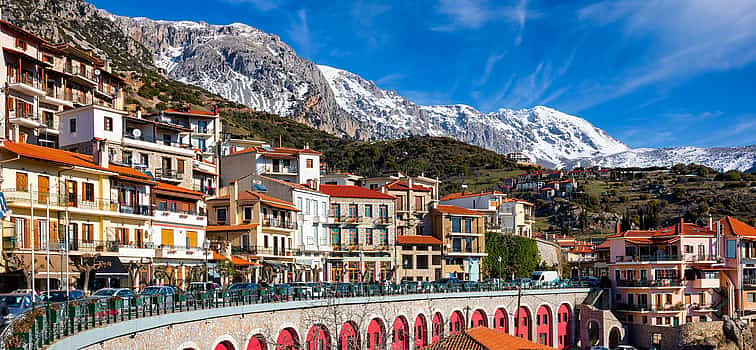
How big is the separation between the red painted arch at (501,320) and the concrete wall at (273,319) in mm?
297

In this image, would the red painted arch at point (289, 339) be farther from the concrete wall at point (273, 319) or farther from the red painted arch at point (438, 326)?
the red painted arch at point (438, 326)

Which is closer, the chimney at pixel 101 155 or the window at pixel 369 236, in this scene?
the chimney at pixel 101 155

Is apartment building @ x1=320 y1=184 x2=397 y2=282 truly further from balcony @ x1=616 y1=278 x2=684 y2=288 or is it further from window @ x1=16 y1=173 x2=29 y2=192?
window @ x1=16 y1=173 x2=29 y2=192

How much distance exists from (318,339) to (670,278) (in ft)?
140

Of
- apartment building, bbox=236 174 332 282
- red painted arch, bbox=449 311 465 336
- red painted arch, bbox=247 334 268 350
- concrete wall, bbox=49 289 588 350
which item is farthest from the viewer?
apartment building, bbox=236 174 332 282

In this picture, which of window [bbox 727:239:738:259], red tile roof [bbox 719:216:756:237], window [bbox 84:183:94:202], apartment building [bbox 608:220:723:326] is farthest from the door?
window [bbox 727:239:738:259]

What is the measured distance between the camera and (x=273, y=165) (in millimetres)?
75938

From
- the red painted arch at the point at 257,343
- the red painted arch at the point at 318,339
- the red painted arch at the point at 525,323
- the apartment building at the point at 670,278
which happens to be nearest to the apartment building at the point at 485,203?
the apartment building at the point at 670,278

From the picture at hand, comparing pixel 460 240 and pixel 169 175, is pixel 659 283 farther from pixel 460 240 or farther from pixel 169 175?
pixel 169 175

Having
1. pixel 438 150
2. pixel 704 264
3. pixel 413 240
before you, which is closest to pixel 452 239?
pixel 413 240

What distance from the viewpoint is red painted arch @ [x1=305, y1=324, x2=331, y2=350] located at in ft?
140

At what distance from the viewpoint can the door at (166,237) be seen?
50156 mm

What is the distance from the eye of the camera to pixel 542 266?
9044 centimetres

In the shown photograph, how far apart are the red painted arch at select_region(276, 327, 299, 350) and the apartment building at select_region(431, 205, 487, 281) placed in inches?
1479
